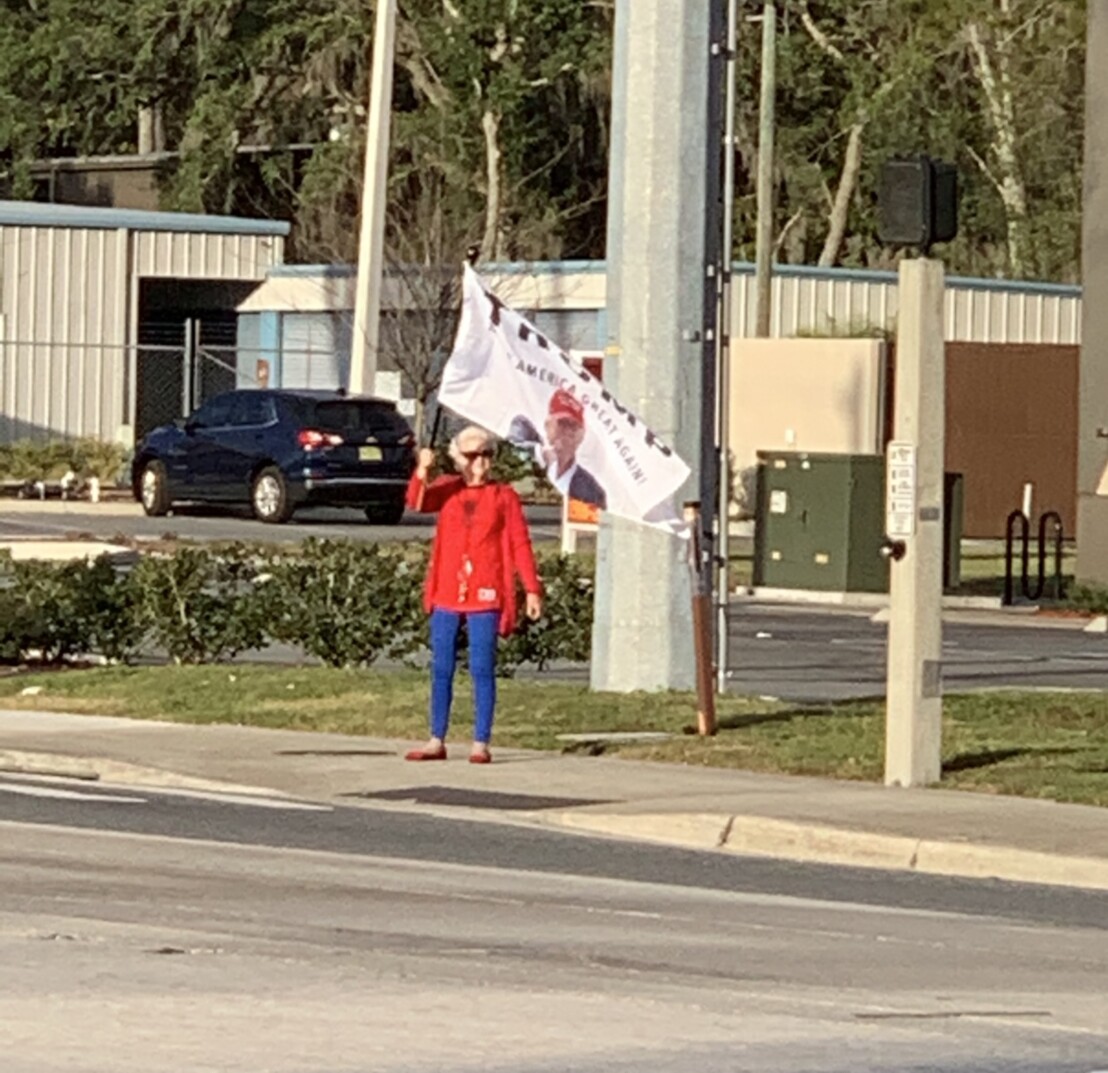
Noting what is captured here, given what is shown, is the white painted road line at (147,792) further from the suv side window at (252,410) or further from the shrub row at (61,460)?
the shrub row at (61,460)

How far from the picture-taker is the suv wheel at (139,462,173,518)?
43.9 meters

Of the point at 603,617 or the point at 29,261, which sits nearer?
the point at 603,617

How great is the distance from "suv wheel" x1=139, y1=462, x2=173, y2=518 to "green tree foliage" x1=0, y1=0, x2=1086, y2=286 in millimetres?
16199

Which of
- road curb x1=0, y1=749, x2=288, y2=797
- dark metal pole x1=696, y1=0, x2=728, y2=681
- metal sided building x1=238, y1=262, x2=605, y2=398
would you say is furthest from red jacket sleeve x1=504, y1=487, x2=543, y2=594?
metal sided building x1=238, y1=262, x2=605, y2=398

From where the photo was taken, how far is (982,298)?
55.0 m

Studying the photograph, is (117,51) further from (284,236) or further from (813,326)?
(813,326)

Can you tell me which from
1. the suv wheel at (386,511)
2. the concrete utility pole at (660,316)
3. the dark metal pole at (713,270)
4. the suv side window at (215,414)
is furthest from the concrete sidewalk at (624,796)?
the suv side window at (215,414)

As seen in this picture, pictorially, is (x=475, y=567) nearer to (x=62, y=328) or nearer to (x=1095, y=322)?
(x=1095, y=322)

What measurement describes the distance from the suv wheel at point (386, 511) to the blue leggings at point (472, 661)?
81.3 ft

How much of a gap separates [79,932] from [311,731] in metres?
8.06

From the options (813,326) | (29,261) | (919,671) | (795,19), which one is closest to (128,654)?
(919,671)

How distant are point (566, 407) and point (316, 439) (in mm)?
23448

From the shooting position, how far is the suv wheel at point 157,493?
43938mm

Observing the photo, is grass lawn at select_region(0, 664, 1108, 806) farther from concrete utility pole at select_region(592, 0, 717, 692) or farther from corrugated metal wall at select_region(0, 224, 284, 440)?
corrugated metal wall at select_region(0, 224, 284, 440)
